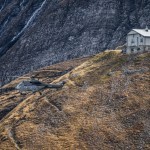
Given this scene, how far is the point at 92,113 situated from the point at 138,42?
3190cm

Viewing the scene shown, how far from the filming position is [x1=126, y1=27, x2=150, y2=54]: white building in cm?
12456

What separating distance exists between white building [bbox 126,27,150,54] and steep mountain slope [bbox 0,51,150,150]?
4.32 m

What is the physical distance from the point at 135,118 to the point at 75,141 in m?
13.8

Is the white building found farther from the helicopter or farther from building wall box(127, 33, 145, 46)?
the helicopter

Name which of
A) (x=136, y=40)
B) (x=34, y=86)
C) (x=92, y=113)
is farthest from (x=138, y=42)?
(x=34, y=86)

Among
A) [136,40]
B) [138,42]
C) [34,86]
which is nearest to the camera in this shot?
[138,42]

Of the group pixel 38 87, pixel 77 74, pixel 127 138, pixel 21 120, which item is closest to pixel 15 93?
pixel 38 87

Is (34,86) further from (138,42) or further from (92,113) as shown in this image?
(92,113)

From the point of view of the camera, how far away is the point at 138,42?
125875mm

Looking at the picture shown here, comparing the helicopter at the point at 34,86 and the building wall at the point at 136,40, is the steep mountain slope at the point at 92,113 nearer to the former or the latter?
the helicopter at the point at 34,86

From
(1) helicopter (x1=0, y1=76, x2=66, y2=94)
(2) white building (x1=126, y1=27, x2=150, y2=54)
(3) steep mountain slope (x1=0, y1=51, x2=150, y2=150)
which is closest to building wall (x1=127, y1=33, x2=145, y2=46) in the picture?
(2) white building (x1=126, y1=27, x2=150, y2=54)

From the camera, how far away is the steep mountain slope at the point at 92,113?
93.8 m

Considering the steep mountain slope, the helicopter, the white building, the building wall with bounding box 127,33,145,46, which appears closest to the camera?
the steep mountain slope

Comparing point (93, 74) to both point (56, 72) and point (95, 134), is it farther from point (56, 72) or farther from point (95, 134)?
point (56, 72)
